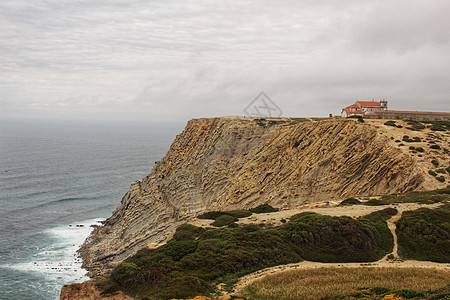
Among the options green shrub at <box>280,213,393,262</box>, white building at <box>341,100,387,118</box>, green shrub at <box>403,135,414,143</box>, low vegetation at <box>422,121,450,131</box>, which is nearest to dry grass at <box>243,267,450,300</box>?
green shrub at <box>280,213,393,262</box>

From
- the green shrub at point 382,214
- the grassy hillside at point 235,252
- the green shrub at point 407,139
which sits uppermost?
the green shrub at point 407,139

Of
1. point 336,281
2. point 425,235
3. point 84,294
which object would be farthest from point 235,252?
point 425,235

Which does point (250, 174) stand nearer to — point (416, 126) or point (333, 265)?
point (416, 126)

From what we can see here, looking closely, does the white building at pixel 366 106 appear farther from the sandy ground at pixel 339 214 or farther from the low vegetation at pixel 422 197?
the sandy ground at pixel 339 214

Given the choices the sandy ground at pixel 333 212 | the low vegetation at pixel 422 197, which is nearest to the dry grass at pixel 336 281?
the sandy ground at pixel 333 212

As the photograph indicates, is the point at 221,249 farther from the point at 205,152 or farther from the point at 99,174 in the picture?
the point at 99,174

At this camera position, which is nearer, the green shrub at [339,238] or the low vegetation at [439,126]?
A: the green shrub at [339,238]

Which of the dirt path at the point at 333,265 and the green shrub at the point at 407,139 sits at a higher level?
the green shrub at the point at 407,139

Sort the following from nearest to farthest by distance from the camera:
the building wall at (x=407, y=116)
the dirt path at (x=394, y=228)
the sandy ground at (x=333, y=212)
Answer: the dirt path at (x=394, y=228) → the sandy ground at (x=333, y=212) → the building wall at (x=407, y=116)

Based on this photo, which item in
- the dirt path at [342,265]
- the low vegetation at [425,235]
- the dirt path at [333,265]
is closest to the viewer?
the dirt path at [342,265]
